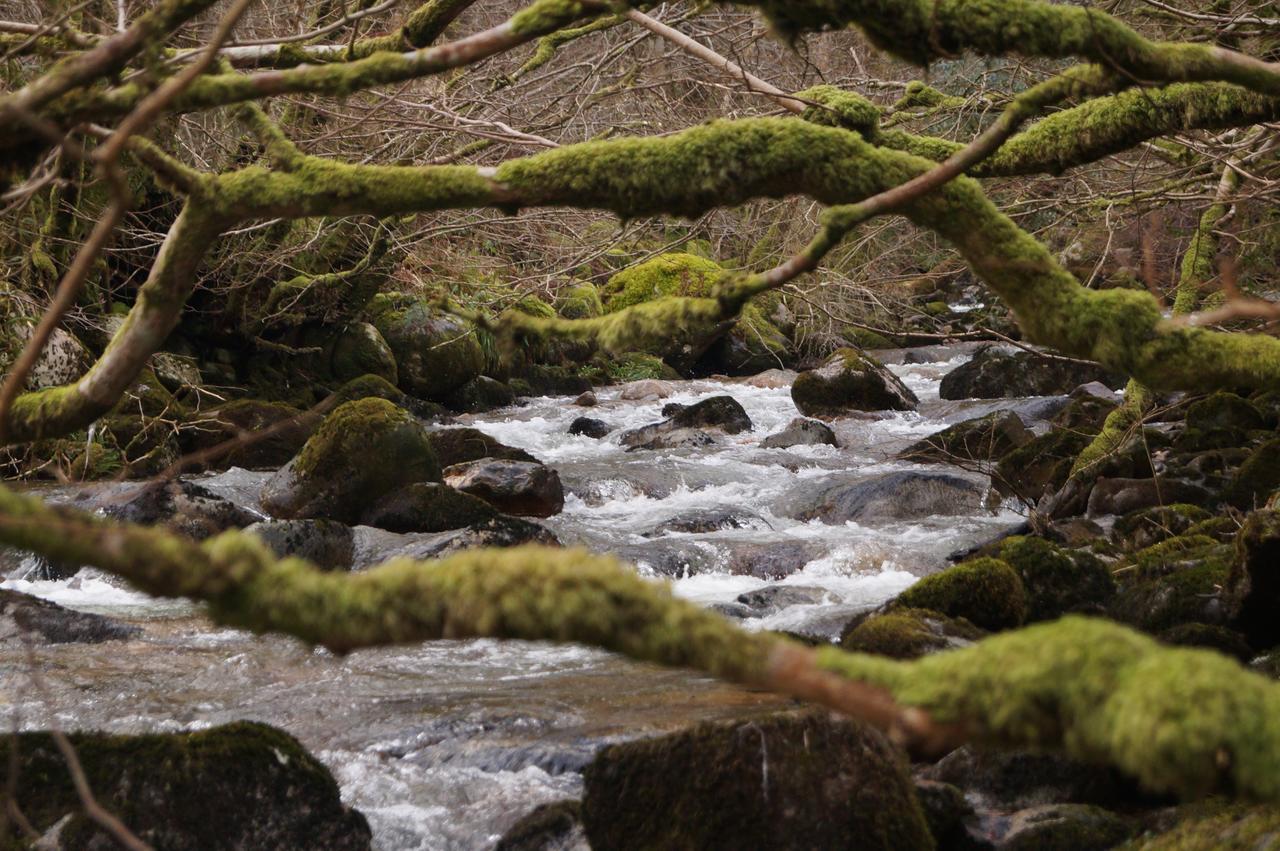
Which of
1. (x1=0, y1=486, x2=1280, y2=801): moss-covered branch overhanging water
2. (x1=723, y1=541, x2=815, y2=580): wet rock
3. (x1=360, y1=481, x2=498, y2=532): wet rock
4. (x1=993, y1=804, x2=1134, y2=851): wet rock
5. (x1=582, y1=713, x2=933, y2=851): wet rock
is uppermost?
(x1=0, y1=486, x2=1280, y2=801): moss-covered branch overhanging water

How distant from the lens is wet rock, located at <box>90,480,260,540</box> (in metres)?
10.3

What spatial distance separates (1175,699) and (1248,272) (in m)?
11.2

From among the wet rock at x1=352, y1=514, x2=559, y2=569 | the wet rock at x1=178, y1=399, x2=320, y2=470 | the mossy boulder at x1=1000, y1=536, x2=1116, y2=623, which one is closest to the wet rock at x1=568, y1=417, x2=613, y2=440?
the wet rock at x1=178, y1=399, x2=320, y2=470

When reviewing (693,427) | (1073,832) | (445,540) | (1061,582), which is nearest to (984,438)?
(693,427)

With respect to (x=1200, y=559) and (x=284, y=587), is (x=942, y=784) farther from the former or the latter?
(x=284, y=587)

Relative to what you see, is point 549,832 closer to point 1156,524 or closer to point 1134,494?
point 1156,524

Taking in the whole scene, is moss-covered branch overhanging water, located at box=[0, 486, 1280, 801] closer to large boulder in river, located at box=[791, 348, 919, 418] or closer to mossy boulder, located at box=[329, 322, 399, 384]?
large boulder in river, located at box=[791, 348, 919, 418]

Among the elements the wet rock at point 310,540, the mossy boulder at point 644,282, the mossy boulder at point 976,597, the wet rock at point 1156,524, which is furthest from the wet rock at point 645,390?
the mossy boulder at point 976,597

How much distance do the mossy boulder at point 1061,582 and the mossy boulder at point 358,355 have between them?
40.9 feet

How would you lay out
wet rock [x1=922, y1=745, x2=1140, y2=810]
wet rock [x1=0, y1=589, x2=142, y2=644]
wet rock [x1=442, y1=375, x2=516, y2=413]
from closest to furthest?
wet rock [x1=922, y1=745, x2=1140, y2=810] → wet rock [x1=0, y1=589, x2=142, y2=644] → wet rock [x1=442, y1=375, x2=516, y2=413]

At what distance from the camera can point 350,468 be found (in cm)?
1151

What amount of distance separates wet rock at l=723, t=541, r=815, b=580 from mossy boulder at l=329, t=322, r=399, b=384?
9.50 meters

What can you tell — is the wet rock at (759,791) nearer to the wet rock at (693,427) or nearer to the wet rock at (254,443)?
the wet rock at (254,443)

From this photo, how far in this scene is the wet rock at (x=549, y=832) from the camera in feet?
15.8
